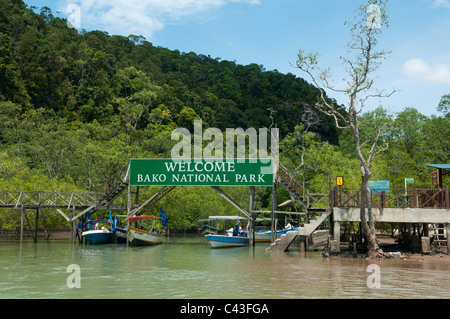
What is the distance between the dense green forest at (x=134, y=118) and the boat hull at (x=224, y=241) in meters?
11.1

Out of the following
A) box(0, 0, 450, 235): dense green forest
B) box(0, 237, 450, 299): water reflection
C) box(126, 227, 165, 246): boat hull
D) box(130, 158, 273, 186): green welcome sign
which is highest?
box(0, 0, 450, 235): dense green forest

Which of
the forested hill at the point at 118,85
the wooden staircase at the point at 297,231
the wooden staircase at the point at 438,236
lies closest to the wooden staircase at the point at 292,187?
the wooden staircase at the point at 297,231

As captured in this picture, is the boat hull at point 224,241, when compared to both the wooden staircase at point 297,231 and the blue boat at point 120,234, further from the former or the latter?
the blue boat at point 120,234

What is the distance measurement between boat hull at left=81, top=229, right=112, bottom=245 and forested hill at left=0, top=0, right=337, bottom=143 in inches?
1437

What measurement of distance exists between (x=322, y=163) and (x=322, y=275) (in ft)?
123

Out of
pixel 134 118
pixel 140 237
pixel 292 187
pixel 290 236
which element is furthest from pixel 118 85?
pixel 290 236

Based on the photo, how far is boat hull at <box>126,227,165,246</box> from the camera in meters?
35.0

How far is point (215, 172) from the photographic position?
109ft

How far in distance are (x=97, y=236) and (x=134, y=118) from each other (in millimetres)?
39168

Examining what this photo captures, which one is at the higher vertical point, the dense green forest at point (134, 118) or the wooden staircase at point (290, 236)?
the dense green forest at point (134, 118)

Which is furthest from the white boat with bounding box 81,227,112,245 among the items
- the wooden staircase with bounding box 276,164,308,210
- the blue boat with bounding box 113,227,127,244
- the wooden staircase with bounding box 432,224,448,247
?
the wooden staircase with bounding box 432,224,448,247

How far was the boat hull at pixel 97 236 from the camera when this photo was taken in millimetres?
35469

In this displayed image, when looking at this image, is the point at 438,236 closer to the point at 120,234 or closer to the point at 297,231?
the point at 297,231

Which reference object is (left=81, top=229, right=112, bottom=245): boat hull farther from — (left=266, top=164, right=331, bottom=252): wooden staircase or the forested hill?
the forested hill
